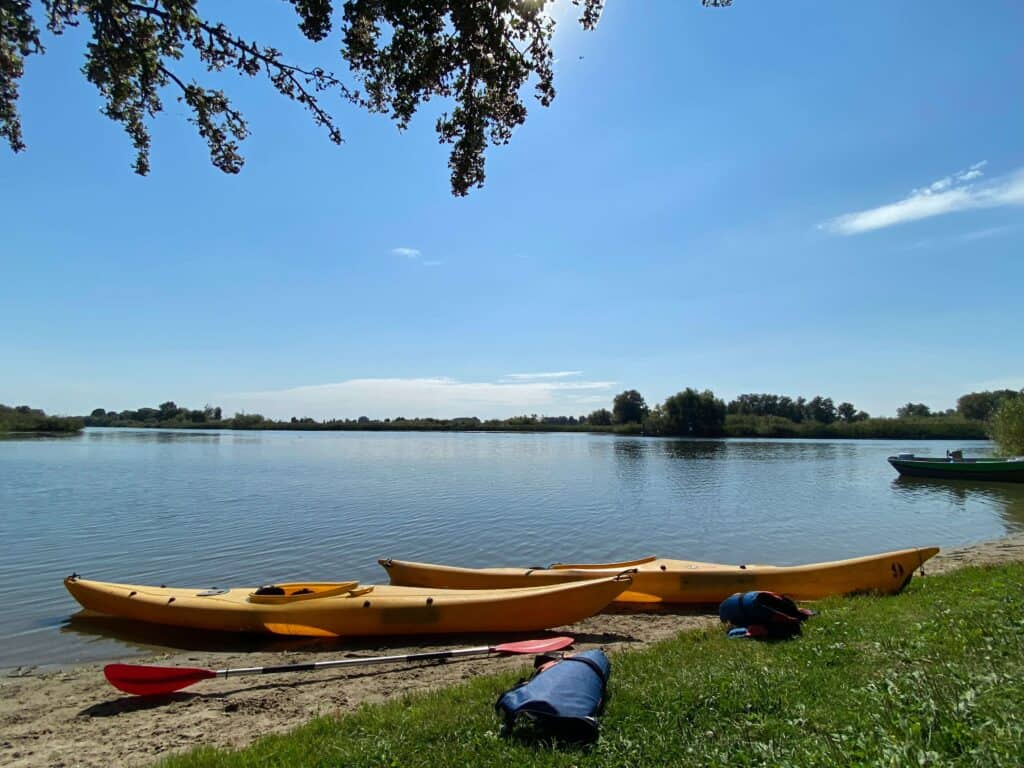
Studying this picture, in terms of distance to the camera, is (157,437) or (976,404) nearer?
(157,437)

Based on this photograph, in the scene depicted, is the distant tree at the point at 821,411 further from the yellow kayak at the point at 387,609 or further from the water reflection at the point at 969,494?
the yellow kayak at the point at 387,609

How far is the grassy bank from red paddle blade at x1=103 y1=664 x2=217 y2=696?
8.07ft

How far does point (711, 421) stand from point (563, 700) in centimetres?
9842

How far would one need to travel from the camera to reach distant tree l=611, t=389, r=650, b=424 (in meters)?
119

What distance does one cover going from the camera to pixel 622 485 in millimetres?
31359

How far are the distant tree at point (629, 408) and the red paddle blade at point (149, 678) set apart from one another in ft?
377

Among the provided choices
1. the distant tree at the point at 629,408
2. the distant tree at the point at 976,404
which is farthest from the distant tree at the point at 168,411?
the distant tree at the point at 976,404

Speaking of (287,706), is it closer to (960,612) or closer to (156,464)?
(960,612)

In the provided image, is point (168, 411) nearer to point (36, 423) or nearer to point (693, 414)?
point (36, 423)

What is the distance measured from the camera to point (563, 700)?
435 centimetres

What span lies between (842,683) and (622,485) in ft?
89.2

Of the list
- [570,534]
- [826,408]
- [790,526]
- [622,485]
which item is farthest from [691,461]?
[826,408]

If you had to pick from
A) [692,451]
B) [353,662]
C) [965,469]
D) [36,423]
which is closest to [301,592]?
[353,662]

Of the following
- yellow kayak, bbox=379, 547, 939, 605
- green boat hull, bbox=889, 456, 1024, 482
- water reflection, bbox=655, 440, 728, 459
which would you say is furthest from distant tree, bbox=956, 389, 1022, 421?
yellow kayak, bbox=379, 547, 939, 605
